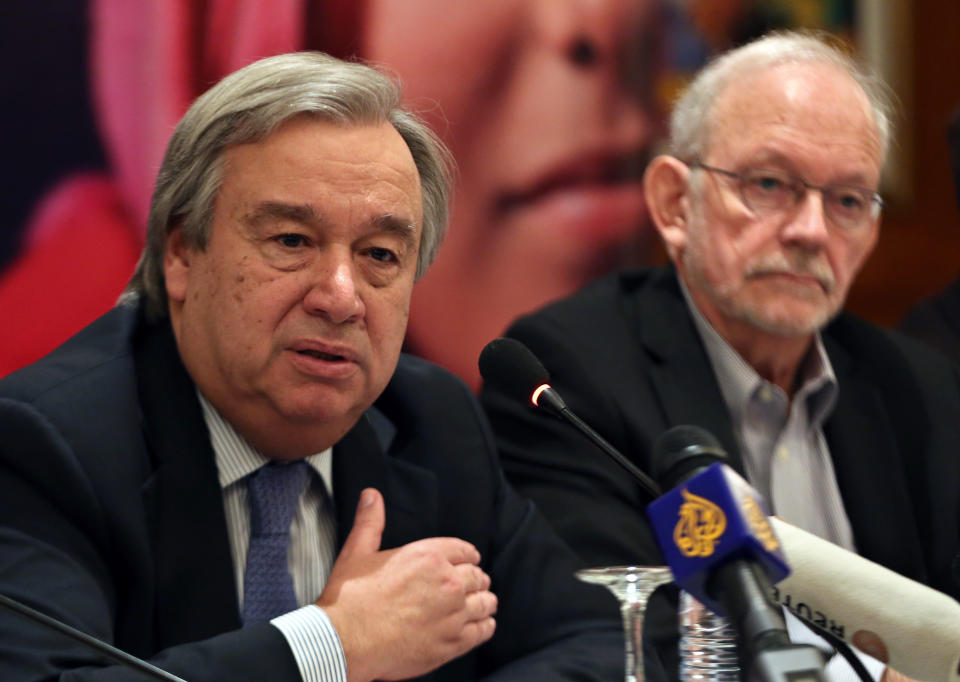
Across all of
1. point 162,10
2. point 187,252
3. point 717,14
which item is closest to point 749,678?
point 187,252

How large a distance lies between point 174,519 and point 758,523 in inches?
34.8

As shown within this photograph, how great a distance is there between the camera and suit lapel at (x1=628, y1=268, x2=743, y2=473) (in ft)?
7.36

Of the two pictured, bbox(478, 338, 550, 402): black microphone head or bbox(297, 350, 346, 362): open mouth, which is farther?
bbox(297, 350, 346, 362): open mouth

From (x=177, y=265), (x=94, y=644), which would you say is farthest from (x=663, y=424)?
(x=94, y=644)

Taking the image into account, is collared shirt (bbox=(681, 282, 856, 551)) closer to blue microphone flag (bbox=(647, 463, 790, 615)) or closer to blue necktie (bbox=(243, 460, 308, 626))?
blue necktie (bbox=(243, 460, 308, 626))

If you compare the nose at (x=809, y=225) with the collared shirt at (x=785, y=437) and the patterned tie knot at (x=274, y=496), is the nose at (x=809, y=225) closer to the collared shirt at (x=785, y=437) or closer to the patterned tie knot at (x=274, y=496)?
the collared shirt at (x=785, y=437)

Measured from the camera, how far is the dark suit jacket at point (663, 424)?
212 centimetres

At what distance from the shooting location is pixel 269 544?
1693 millimetres

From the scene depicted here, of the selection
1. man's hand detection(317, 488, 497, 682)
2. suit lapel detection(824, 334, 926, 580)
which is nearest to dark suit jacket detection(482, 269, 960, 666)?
suit lapel detection(824, 334, 926, 580)

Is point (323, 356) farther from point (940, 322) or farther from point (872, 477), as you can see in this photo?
point (940, 322)

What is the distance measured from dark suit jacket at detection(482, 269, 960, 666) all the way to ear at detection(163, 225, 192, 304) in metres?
0.79

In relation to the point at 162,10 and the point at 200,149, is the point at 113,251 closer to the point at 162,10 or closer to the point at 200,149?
the point at 162,10

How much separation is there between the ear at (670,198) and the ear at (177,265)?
1.18 m

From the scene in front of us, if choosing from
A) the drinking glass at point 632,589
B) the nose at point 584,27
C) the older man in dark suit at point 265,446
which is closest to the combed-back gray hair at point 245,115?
the older man in dark suit at point 265,446
